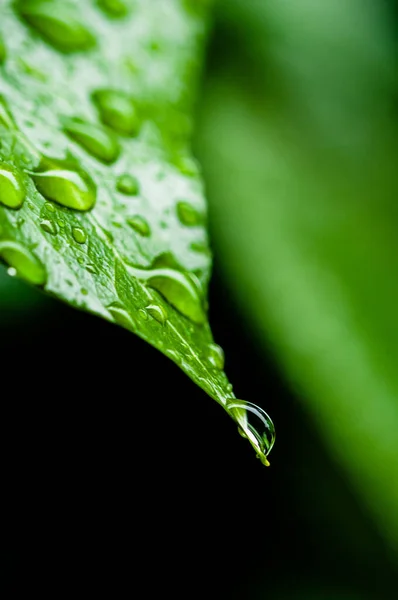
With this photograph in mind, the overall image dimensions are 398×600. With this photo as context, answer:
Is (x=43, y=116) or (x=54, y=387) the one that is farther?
(x=54, y=387)

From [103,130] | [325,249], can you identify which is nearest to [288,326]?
[325,249]

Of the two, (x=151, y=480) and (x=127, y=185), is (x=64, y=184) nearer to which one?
(x=127, y=185)

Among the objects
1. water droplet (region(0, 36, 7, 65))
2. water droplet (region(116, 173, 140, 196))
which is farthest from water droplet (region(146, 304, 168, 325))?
water droplet (region(0, 36, 7, 65))

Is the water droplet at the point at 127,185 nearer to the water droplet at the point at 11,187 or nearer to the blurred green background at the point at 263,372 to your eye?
the water droplet at the point at 11,187

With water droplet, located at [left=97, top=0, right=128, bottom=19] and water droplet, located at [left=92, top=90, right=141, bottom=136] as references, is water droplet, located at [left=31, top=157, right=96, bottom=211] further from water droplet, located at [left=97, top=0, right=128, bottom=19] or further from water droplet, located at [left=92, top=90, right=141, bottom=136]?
water droplet, located at [left=97, top=0, right=128, bottom=19]

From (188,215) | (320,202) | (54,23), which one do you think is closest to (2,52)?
(54,23)

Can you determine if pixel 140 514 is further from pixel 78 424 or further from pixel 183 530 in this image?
pixel 78 424
